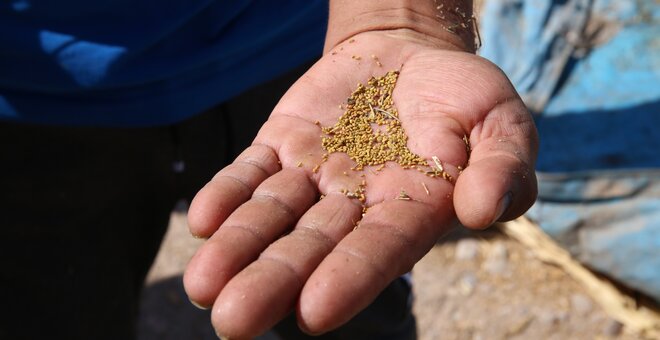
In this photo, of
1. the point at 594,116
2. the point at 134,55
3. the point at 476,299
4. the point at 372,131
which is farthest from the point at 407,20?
the point at 594,116

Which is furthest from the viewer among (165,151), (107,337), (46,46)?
(107,337)

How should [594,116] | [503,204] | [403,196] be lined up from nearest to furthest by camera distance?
[503,204]
[403,196]
[594,116]

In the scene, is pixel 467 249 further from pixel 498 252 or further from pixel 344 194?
pixel 344 194

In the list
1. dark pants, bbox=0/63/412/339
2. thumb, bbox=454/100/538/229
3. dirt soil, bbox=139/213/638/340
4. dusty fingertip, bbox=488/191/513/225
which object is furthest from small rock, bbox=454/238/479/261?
dusty fingertip, bbox=488/191/513/225

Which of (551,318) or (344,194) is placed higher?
(344,194)

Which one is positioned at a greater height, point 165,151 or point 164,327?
point 165,151

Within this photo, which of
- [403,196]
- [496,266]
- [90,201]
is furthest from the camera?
[496,266]

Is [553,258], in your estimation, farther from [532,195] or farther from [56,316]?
[56,316]

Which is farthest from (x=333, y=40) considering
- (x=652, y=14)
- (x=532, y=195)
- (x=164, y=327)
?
(x=652, y=14)
